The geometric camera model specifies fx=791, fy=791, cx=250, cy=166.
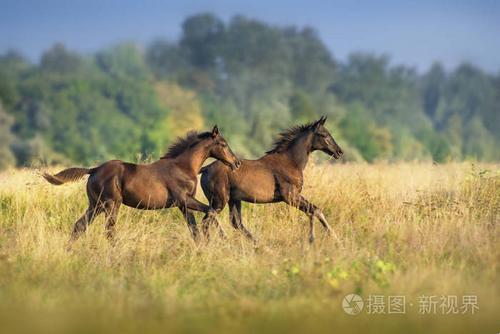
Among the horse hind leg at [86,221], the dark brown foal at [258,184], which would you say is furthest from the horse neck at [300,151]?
the horse hind leg at [86,221]

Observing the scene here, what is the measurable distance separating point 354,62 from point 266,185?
78.3 m

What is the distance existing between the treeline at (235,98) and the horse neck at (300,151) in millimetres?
25180

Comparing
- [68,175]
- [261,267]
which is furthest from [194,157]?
[261,267]

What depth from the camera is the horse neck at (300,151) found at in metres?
11.2

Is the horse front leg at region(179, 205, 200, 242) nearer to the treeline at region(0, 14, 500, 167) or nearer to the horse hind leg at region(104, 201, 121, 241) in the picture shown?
the horse hind leg at region(104, 201, 121, 241)

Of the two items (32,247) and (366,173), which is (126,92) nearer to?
(366,173)

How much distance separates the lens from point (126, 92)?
5997 centimetres

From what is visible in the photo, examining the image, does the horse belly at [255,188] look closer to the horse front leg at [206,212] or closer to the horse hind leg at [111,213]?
the horse front leg at [206,212]

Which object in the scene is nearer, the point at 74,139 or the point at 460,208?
the point at 460,208

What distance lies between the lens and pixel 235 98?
225 feet

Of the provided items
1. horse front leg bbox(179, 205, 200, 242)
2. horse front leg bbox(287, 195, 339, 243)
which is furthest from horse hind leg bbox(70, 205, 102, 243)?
horse front leg bbox(287, 195, 339, 243)

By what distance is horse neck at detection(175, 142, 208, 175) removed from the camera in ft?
33.8

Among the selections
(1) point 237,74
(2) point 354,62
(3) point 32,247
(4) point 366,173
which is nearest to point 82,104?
(1) point 237,74

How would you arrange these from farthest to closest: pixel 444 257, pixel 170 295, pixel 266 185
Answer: pixel 266 185
pixel 444 257
pixel 170 295
